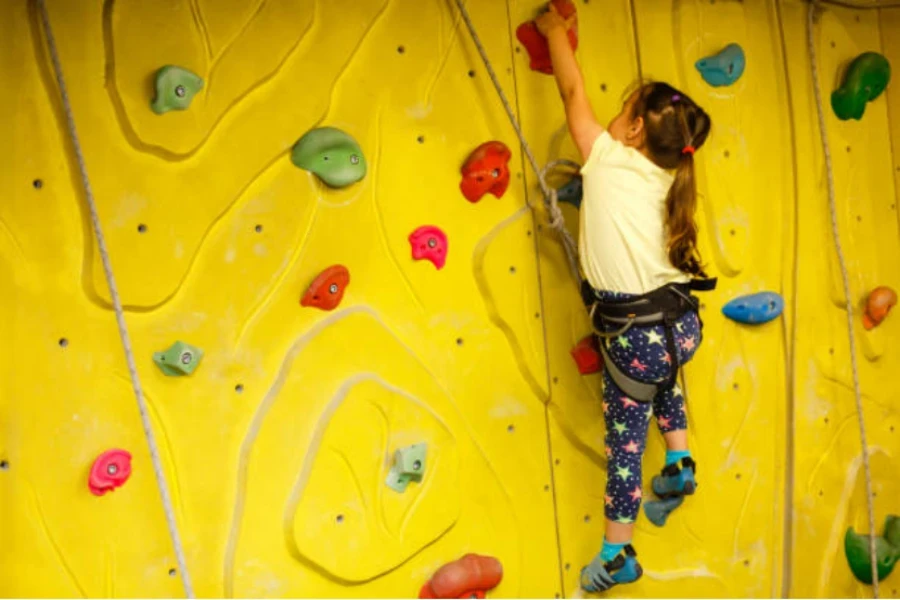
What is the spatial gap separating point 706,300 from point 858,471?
27.8 inches

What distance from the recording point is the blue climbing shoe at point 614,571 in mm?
2141

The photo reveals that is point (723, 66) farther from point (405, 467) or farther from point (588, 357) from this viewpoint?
point (405, 467)

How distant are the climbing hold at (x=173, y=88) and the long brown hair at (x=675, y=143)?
88cm

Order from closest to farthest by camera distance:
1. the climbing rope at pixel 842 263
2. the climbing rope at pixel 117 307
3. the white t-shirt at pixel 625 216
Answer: the climbing rope at pixel 117 307, the white t-shirt at pixel 625 216, the climbing rope at pixel 842 263

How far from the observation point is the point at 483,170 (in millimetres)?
2098

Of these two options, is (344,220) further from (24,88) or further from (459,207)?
(24,88)

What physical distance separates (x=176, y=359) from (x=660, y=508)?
1.15m

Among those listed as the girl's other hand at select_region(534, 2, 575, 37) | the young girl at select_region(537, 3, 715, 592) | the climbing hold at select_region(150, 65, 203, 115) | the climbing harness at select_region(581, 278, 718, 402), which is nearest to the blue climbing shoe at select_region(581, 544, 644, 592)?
the young girl at select_region(537, 3, 715, 592)

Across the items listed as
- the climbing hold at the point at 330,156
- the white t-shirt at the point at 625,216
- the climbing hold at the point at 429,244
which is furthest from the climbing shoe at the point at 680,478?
the climbing hold at the point at 330,156

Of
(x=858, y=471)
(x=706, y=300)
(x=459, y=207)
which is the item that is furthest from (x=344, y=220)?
(x=858, y=471)

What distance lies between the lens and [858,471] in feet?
8.85

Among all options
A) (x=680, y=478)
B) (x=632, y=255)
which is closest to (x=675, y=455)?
(x=680, y=478)

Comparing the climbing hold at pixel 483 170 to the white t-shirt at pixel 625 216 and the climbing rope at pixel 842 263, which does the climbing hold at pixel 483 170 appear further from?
the climbing rope at pixel 842 263

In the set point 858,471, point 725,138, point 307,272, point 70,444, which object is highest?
point 725,138
